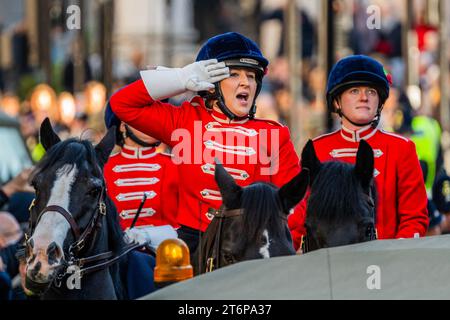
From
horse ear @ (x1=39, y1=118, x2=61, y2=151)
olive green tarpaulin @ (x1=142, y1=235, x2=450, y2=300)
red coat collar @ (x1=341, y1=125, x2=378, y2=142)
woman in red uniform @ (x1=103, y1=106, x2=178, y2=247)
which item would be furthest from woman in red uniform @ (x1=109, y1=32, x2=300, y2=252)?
olive green tarpaulin @ (x1=142, y1=235, x2=450, y2=300)

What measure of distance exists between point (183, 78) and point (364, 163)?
1.06 m

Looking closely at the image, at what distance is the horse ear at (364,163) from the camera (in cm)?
796

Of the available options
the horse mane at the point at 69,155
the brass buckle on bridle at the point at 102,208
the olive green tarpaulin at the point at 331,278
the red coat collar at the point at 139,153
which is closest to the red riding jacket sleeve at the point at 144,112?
the horse mane at the point at 69,155

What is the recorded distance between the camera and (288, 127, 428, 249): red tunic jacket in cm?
890

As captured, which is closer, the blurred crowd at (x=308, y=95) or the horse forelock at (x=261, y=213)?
the horse forelock at (x=261, y=213)

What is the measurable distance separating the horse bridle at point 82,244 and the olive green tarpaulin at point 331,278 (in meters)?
1.93

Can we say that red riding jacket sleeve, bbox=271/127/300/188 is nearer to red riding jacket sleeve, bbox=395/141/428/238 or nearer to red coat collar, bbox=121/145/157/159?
red riding jacket sleeve, bbox=395/141/428/238

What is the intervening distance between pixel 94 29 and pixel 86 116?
15299 millimetres

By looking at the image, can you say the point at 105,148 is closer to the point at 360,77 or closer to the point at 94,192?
the point at 94,192

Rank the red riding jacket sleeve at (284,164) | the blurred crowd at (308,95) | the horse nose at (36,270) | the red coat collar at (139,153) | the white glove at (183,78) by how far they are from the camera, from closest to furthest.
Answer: the horse nose at (36,270) < the white glove at (183,78) < the red riding jacket sleeve at (284,164) < the red coat collar at (139,153) < the blurred crowd at (308,95)

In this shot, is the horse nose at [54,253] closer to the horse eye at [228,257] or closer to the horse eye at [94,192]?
A: the horse eye at [94,192]

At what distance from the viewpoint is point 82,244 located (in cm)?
765

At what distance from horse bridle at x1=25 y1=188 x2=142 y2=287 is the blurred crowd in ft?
17.3

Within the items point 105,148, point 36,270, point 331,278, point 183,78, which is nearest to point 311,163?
point 183,78
